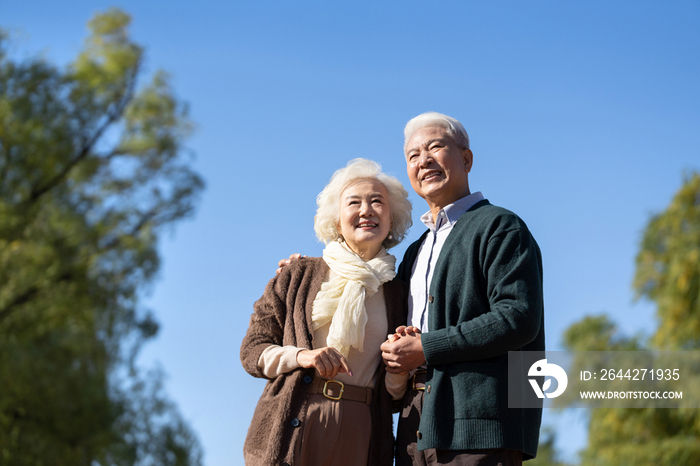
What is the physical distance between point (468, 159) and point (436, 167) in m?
0.28

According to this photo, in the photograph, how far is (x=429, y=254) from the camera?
3430 millimetres

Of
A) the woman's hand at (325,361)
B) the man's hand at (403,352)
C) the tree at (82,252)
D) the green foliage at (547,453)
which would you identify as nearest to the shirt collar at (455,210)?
the man's hand at (403,352)

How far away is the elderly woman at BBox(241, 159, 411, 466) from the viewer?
3082 millimetres

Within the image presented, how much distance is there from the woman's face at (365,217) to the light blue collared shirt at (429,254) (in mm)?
225

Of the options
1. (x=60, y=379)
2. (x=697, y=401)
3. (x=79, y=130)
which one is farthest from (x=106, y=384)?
(x=697, y=401)

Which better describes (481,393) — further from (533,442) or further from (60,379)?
(60,379)

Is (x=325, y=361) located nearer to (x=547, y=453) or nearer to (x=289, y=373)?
(x=289, y=373)

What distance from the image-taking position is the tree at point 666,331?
13.4 meters

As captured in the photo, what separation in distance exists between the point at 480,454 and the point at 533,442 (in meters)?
0.29

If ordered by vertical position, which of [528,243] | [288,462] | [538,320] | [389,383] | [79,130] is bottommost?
[288,462]

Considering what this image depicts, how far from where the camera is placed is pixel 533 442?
2936 mm

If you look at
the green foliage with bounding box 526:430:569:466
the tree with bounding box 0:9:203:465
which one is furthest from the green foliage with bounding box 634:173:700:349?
the green foliage with bounding box 526:430:569:466

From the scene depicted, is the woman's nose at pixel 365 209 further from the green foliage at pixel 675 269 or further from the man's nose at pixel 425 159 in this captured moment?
the green foliage at pixel 675 269

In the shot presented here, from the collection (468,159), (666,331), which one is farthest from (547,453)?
(468,159)
